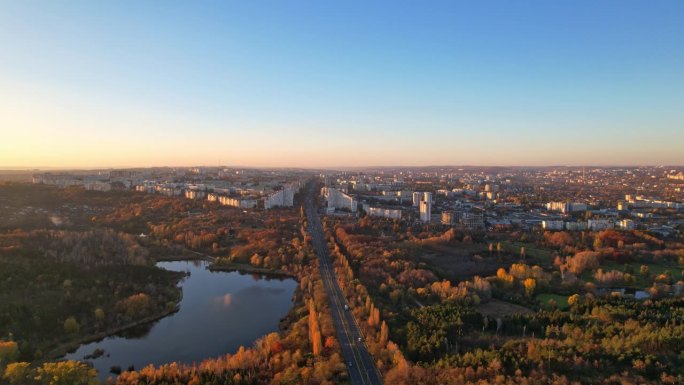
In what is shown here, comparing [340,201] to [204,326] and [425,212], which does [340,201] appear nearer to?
[425,212]

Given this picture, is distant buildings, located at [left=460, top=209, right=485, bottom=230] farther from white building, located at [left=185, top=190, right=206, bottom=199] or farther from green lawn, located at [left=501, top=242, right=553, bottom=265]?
white building, located at [left=185, top=190, right=206, bottom=199]

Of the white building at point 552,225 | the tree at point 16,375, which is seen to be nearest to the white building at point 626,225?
the white building at point 552,225

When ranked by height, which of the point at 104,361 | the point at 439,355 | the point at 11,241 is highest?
the point at 11,241

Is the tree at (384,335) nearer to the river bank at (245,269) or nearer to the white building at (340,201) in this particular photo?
the river bank at (245,269)

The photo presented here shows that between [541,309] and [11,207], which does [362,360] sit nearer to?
[541,309]

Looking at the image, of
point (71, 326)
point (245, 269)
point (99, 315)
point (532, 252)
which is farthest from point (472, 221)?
point (71, 326)

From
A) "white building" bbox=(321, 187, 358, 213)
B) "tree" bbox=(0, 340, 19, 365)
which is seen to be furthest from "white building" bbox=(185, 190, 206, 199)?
"tree" bbox=(0, 340, 19, 365)

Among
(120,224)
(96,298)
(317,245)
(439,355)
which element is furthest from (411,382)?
(120,224)
